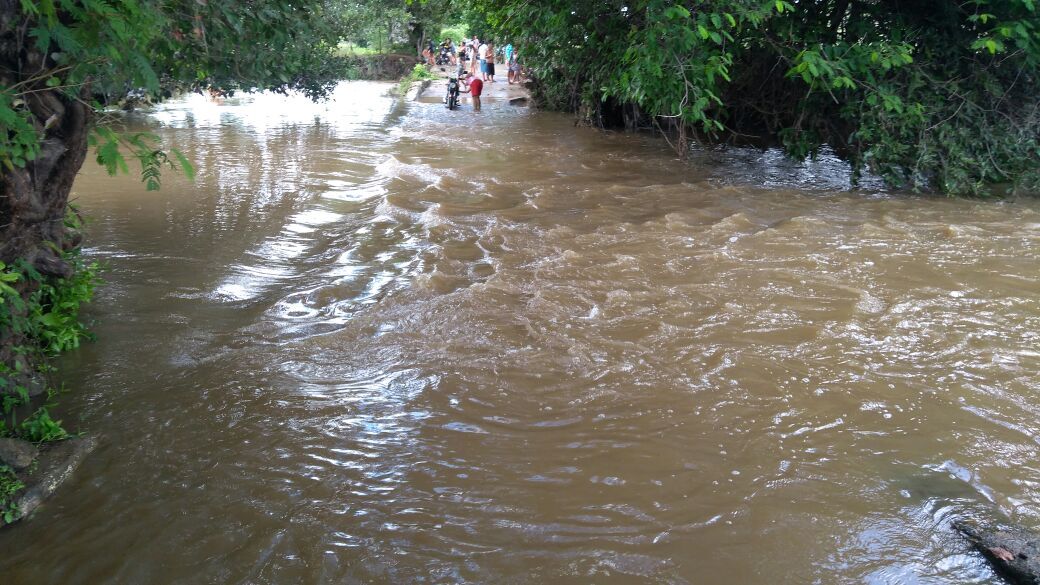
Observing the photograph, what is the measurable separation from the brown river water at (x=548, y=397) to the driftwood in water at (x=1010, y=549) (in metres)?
0.09

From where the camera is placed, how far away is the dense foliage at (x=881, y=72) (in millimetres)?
8875

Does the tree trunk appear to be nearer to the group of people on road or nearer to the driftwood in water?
the driftwood in water

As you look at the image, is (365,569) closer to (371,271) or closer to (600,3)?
(371,271)

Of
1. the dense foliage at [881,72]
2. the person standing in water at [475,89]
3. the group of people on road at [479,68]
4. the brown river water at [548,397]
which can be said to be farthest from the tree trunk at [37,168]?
the person standing in water at [475,89]

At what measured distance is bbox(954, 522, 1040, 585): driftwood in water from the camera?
3.02 meters

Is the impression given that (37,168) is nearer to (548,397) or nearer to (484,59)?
(548,397)

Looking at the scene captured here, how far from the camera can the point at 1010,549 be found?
314 cm

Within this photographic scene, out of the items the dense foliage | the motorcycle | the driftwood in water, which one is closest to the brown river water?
the driftwood in water

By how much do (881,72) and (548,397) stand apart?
7589 millimetres

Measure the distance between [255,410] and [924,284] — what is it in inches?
223

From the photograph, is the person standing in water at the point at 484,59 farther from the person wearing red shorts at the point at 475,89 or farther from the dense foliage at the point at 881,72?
the dense foliage at the point at 881,72

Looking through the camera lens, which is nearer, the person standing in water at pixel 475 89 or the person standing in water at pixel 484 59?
the person standing in water at pixel 475 89

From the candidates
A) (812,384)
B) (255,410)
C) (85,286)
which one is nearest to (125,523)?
(255,410)

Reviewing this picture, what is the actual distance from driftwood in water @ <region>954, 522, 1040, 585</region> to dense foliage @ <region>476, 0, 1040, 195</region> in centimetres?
627
